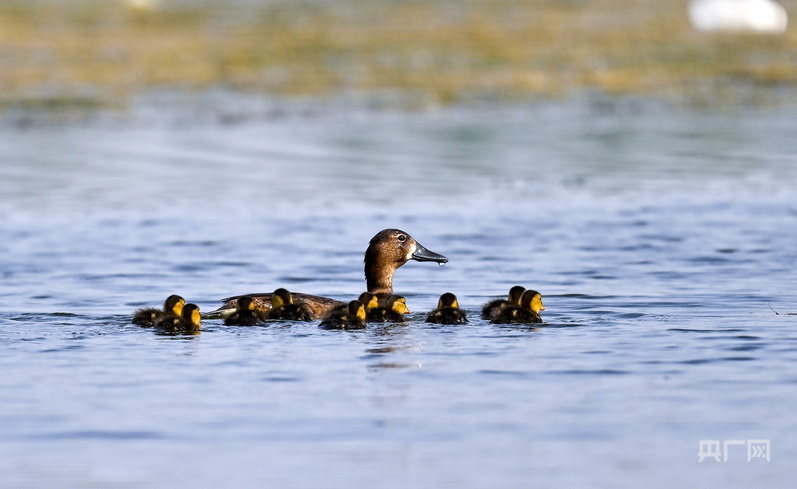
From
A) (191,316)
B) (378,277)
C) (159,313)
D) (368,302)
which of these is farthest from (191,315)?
(378,277)

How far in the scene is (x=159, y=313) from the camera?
10867 mm

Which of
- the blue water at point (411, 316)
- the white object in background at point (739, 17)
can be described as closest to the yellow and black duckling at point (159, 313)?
the blue water at point (411, 316)

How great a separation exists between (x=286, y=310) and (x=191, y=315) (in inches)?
35.3

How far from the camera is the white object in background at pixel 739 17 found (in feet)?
153

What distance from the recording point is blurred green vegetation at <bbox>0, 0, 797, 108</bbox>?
37.8 metres

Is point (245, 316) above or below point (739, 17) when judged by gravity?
below

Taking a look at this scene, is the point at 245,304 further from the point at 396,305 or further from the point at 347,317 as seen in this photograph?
the point at 396,305

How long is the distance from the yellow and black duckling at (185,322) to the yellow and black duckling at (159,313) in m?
0.06

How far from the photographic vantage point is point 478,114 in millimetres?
33500

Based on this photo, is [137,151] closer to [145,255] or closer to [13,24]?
[145,255]

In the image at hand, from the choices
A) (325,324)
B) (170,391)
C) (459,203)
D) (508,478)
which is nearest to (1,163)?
(459,203)

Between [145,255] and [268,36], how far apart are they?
99.7 feet

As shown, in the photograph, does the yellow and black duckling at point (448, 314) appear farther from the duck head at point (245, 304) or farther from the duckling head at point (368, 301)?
the duck head at point (245, 304)

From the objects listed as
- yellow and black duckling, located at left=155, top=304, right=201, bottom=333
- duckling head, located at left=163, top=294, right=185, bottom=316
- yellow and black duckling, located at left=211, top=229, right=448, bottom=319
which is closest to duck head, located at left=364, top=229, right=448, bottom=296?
yellow and black duckling, located at left=211, top=229, right=448, bottom=319
